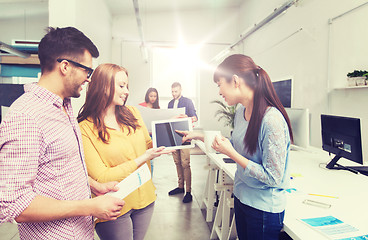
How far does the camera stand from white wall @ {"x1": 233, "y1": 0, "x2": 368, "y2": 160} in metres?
3.17

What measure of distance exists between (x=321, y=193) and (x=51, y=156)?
1581 millimetres

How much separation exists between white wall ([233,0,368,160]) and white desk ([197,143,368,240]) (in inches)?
58.9

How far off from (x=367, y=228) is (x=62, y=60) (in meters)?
1.50

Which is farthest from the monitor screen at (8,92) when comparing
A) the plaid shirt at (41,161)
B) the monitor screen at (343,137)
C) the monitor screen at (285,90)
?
the monitor screen at (285,90)

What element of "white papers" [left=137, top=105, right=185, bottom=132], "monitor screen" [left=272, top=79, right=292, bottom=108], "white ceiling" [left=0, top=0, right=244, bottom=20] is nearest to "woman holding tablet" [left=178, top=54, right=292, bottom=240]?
"white papers" [left=137, top=105, right=185, bottom=132]

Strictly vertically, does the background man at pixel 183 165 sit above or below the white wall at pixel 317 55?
below

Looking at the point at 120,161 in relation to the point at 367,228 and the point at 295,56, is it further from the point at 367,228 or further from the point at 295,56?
the point at 295,56

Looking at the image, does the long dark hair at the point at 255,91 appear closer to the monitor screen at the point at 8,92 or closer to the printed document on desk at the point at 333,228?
the printed document on desk at the point at 333,228

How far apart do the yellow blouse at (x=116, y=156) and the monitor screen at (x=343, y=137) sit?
1.66 m

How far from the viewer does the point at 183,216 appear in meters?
2.92

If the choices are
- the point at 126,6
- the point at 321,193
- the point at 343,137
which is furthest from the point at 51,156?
the point at 126,6

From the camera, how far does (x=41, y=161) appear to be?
742 millimetres

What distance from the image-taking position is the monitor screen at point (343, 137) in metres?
1.87

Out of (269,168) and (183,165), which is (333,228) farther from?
(183,165)
